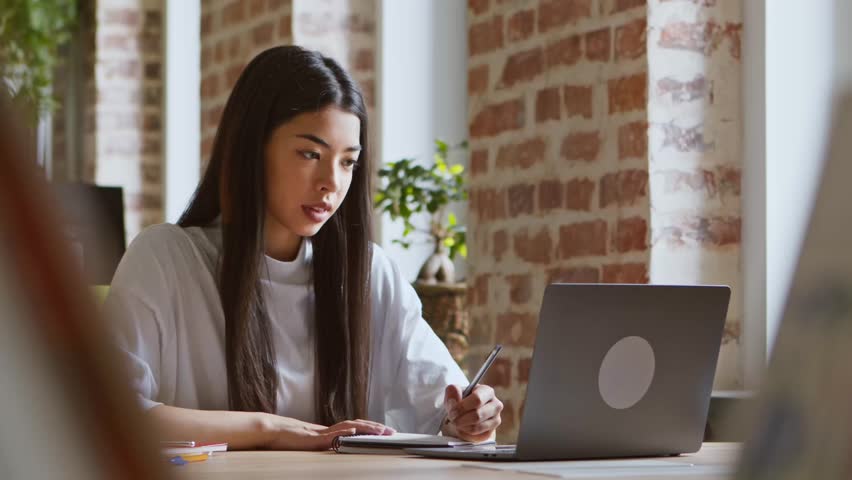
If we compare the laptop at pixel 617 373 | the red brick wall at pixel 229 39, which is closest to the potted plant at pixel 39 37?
the red brick wall at pixel 229 39

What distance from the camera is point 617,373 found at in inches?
57.6

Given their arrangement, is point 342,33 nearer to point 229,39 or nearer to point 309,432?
point 229,39

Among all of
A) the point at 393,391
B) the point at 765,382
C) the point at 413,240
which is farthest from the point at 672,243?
the point at 765,382

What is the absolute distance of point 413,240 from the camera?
3938 millimetres

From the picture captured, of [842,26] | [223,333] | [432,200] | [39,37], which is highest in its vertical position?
[39,37]

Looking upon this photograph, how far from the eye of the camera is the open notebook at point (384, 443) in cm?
161

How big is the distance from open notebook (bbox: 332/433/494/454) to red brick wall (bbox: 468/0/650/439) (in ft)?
3.41

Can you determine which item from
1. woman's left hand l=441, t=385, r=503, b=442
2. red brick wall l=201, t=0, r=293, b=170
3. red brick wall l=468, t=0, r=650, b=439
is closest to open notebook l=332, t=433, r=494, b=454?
woman's left hand l=441, t=385, r=503, b=442

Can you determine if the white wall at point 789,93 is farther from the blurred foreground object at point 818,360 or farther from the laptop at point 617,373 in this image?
the blurred foreground object at point 818,360

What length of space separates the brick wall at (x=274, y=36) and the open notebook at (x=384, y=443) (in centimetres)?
252

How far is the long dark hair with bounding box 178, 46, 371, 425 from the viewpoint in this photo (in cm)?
210

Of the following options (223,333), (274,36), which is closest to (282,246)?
(223,333)

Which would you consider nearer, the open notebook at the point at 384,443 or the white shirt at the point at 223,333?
the open notebook at the point at 384,443

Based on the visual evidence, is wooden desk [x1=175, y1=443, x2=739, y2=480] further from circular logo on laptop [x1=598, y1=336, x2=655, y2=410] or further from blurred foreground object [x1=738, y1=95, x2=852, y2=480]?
blurred foreground object [x1=738, y1=95, x2=852, y2=480]
